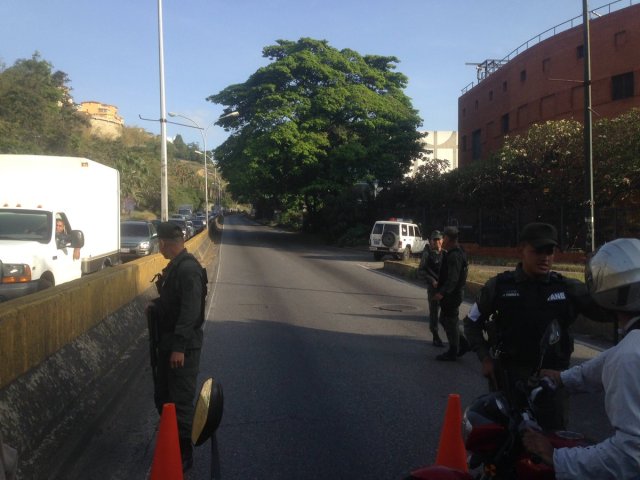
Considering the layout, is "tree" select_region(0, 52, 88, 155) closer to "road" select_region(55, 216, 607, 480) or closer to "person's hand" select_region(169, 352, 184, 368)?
"road" select_region(55, 216, 607, 480)

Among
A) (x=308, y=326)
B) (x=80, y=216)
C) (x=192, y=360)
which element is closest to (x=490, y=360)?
(x=192, y=360)

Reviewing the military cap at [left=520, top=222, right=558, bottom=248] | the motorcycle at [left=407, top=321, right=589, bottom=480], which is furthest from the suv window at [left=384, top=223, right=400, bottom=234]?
the motorcycle at [left=407, top=321, right=589, bottom=480]

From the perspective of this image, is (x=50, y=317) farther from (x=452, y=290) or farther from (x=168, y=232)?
(x=452, y=290)

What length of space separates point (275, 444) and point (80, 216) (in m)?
9.97

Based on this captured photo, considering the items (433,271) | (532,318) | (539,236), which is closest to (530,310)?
(532,318)

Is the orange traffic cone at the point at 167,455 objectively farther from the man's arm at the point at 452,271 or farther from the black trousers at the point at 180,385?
the man's arm at the point at 452,271

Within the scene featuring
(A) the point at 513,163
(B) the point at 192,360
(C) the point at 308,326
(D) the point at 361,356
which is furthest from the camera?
(A) the point at 513,163

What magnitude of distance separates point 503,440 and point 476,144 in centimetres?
4853

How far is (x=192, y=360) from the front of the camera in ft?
14.6

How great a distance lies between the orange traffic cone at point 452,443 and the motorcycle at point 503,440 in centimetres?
149

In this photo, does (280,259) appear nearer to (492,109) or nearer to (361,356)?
(361,356)

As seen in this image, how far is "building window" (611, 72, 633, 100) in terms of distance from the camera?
105 ft

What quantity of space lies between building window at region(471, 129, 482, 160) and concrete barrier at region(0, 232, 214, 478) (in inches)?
1683

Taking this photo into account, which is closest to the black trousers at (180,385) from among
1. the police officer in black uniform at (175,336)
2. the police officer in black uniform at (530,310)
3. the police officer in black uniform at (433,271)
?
the police officer in black uniform at (175,336)
